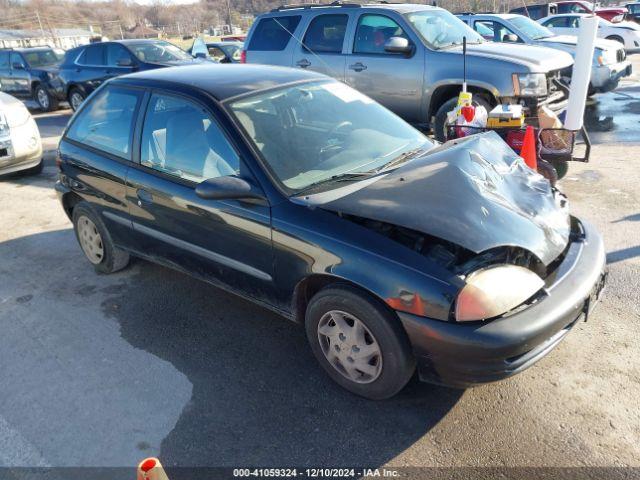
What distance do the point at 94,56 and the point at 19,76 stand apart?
3887mm

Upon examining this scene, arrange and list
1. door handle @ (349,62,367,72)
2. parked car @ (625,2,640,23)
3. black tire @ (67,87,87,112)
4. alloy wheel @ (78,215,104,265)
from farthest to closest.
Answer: parked car @ (625,2,640,23) < black tire @ (67,87,87,112) < door handle @ (349,62,367,72) < alloy wheel @ (78,215,104,265)

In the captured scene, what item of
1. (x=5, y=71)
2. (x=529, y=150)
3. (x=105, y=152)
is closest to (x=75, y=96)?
(x=5, y=71)

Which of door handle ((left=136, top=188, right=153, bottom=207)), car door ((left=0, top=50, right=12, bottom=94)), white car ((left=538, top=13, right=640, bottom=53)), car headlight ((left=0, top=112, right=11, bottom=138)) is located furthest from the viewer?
car door ((left=0, top=50, right=12, bottom=94))

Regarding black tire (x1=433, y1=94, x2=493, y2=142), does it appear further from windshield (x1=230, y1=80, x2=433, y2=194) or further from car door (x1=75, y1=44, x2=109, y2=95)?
car door (x1=75, y1=44, x2=109, y2=95)

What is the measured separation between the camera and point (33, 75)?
13.9 m

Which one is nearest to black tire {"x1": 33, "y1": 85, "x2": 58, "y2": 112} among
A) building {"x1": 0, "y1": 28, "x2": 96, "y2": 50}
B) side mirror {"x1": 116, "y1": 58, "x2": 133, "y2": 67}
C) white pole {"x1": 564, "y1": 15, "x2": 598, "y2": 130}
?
side mirror {"x1": 116, "y1": 58, "x2": 133, "y2": 67}

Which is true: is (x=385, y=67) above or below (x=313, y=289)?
above

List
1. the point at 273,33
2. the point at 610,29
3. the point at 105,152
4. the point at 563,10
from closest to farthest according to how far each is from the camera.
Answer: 1. the point at 105,152
2. the point at 273,33
3. the point at 610,29
4. the point at 563,10

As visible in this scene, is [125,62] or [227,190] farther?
[125,62]

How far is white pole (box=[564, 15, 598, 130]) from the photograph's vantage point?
4.79m

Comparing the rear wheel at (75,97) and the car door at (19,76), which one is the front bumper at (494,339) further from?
the car door at (19,76)

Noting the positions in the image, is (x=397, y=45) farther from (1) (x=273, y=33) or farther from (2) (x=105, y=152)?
(2) (x=105, y=152)

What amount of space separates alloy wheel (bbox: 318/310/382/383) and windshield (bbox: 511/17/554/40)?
939cm

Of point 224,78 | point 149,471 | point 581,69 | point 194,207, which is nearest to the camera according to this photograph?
point 149,471
